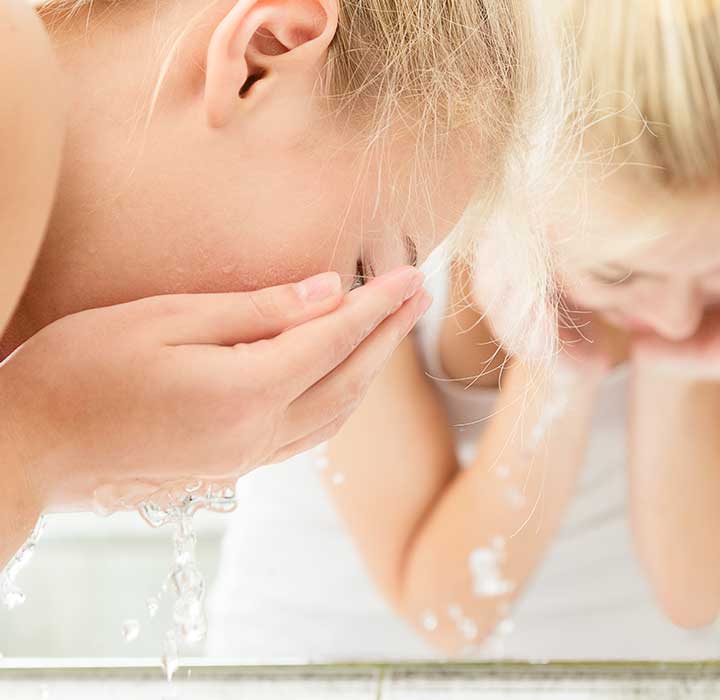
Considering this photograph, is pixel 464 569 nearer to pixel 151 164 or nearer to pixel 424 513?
pixel 424 513

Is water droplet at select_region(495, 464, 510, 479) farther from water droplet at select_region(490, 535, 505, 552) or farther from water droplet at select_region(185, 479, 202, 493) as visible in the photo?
water droplet at select_region(185, 479, 202, 493)

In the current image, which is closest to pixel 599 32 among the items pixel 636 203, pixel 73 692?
pixel 636 203

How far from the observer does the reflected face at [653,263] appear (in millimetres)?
984

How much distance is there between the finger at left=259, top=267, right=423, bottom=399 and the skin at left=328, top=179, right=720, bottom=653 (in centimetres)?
50

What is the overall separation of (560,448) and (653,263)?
0.70ft

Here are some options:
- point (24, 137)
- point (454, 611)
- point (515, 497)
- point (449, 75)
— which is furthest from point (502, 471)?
point (24, 137)

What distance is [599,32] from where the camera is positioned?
925 mm

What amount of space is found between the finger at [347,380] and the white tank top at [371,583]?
1.61 ft

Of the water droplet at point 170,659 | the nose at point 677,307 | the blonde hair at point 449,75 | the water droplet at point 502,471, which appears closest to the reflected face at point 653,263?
the nose at point 677,307

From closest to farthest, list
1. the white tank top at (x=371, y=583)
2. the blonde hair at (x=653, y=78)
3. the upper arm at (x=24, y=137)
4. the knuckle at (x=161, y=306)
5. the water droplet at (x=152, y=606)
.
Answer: the upper arm at (x=24, y=137)
the knuckle at (x=161, y=306)
the water droplet at (x=152, y=606)
the blonde hair at (x=653, y=78)
the white tank top at (x=371, y=583)

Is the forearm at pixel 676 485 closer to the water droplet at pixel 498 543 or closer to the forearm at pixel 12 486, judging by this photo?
the water droplet at pixel 498 543

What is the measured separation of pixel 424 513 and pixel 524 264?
41 cm

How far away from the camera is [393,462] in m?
1.03

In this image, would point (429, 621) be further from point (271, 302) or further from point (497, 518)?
point (271, 302)
